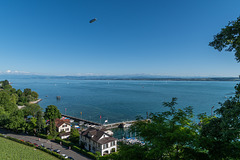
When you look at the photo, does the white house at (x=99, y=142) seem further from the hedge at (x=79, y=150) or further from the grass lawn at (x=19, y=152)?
the grass lawn at (x=19, y=152)

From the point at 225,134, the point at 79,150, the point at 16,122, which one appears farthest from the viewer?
the point at 16,122

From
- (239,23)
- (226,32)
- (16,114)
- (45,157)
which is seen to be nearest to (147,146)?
(226,32)

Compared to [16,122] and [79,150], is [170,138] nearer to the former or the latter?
[79,150]

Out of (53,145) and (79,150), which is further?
(53,145)

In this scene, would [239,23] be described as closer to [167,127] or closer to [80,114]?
[167,127]

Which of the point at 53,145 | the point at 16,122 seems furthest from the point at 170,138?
the point at 16,122

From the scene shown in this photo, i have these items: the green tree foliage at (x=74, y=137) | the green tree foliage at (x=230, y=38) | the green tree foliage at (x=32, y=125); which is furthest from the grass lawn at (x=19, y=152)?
the green tree foliage at (x=230, y=38)
